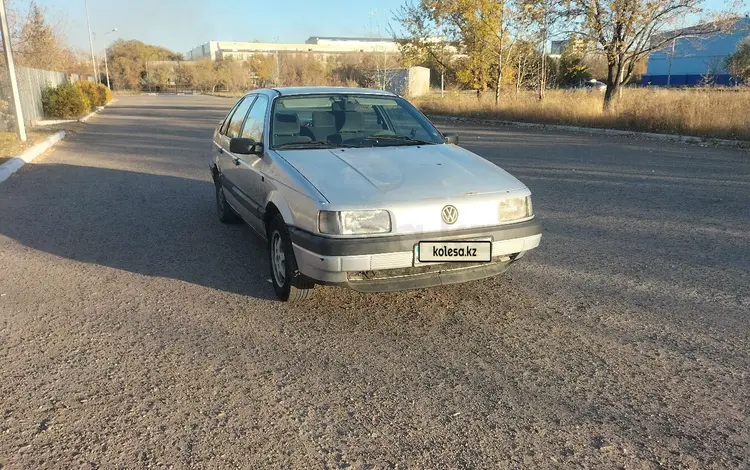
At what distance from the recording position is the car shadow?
4.89m

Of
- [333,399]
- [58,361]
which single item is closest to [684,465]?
[333,399]

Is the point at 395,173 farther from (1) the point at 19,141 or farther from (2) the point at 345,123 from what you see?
(1) the point at 19,141

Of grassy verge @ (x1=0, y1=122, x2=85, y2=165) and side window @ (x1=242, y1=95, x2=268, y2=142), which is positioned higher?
side window @ (x1=242, y1=95, x2=268, y2=142)

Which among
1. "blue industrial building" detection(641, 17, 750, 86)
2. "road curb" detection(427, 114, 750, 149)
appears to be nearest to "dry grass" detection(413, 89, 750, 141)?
"road curb" detection(427, 114, 750, 149)

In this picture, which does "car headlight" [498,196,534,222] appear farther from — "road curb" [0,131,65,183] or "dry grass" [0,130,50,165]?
"dry grass" [0,130,50,165]

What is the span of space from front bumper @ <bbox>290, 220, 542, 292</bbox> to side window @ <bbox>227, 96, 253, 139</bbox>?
2.36 meters

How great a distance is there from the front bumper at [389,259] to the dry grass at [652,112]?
11.8 m

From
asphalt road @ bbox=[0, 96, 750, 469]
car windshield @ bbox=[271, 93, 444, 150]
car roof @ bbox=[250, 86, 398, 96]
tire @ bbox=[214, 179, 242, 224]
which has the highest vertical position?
car roof @ bbox=[250, 86, 398, 96]

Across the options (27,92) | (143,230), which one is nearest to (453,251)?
(143,230)

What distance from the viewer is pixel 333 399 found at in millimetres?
2859

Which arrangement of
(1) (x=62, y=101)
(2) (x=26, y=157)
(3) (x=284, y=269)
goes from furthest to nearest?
(1) (x=62, y=101) < (2) (x=26, y=157) < (3) (x=284, y=269)

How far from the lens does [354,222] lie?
346 cm

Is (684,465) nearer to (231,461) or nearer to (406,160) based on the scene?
(231,461)

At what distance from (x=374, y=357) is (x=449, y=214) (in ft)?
3.30
